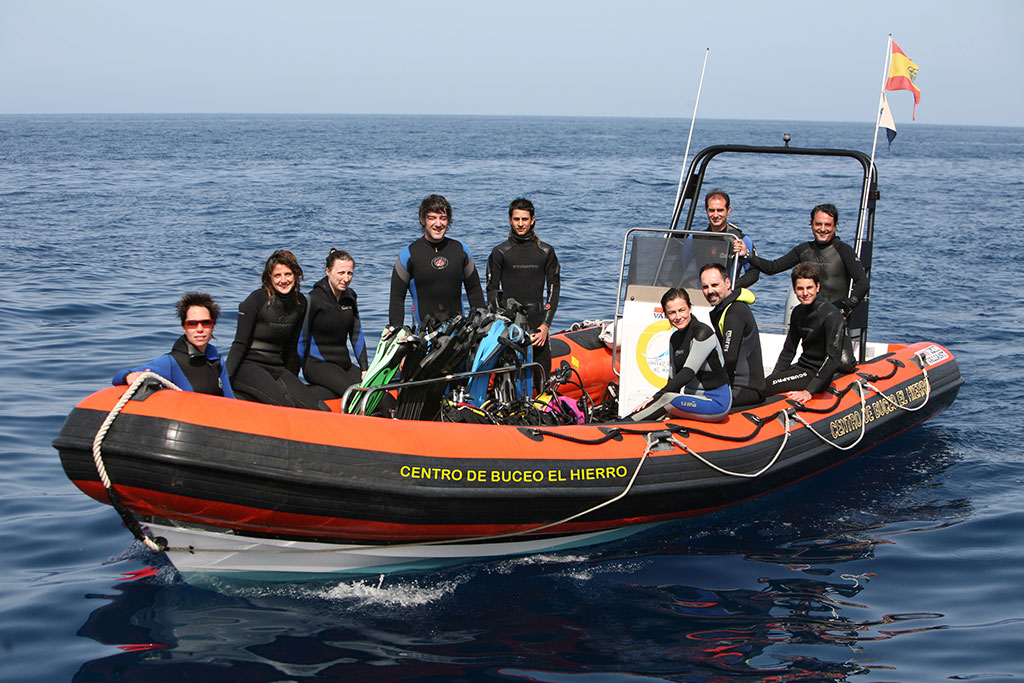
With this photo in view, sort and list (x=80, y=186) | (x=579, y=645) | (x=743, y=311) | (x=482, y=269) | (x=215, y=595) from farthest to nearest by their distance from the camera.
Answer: (x=80, y=186) < (x=482, y=269) < (x=743, y=311) < (x=215, y=595) < (x=579, y=645)

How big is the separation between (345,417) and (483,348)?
1360 millimetres

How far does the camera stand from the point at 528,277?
648 cm

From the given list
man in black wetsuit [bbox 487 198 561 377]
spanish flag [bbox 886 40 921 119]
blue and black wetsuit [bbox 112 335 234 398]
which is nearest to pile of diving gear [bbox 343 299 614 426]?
man in black wetsuit [bbox 487 198 561 377]

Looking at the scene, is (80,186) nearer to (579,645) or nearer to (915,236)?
(915,236)

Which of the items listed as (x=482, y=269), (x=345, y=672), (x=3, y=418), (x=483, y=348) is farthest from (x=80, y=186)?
(x=345, y=672)

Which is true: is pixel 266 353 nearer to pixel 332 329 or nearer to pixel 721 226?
pixel 332 329

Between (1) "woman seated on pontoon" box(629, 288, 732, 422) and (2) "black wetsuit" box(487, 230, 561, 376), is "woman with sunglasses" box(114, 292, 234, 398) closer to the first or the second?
(2) "black wetsuit" box(487, 230, 561, 376)

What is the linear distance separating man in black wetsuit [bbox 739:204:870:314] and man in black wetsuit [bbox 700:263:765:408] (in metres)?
0.97

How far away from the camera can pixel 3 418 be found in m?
7.23

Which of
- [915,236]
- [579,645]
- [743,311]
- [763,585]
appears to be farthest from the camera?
[915,236]

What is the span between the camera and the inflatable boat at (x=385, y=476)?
442 cm

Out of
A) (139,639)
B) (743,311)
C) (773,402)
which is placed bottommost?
(139,639)

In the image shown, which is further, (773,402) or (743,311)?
(773,402)

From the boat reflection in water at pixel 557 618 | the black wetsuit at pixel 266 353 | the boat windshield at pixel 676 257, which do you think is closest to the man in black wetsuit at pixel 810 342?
the boat windshield at pixel 676 257
